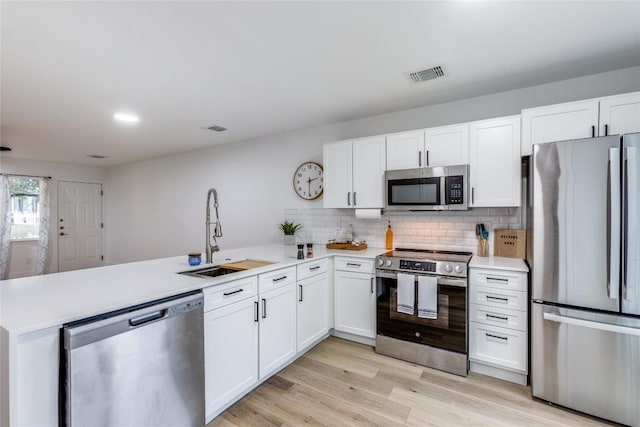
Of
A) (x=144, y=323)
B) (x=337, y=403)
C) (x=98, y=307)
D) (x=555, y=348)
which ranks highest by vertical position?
(x=98, y=307)

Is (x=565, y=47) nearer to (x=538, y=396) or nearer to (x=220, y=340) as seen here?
(x=538, y=396)

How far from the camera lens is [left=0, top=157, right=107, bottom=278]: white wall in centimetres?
599

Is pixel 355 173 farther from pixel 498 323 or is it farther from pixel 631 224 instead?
pixel 631 224

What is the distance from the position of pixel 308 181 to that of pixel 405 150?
147 cm

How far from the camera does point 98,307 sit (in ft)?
4.47

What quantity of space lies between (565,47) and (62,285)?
3.64 m

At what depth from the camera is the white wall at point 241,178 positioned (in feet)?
9.15

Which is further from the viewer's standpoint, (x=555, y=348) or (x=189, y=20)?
(x=555, y=348)

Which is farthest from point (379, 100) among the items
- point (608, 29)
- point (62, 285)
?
point (62, 285)

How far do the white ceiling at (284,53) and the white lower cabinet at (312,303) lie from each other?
1746 millimetres

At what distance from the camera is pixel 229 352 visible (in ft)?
6.59

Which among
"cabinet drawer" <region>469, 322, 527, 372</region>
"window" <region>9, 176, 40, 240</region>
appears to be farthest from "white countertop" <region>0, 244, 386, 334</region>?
"window" <region>9, 176, 40, 240</region>

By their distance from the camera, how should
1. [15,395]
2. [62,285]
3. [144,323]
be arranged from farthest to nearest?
[62,285] → [144,323] → [15,395]

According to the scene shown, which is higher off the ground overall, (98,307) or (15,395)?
(98,307)
